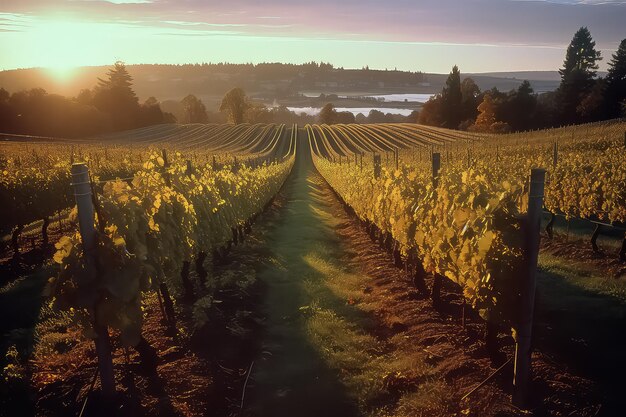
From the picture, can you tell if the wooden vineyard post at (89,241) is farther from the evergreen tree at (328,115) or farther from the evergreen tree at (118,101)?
the evergreen tree at (328,115)

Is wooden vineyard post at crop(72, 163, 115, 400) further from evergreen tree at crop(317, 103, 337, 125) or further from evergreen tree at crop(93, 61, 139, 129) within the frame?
evergreen tree at crop(317, 103, 337, 125)

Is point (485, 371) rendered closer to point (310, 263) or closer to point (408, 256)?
point (408, 256)

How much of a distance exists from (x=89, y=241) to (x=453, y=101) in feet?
248

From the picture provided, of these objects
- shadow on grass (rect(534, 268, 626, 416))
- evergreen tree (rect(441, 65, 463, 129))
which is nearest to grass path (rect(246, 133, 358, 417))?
shadow on grass (rect(534, 268, 626, 416))

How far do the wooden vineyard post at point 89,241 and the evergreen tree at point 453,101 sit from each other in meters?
74.0

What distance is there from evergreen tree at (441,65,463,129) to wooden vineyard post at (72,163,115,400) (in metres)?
74.0

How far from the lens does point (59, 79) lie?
165750 millimetres

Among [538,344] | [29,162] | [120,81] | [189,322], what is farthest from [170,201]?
[120,81]

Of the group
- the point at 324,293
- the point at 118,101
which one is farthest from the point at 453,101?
the point at 324,293

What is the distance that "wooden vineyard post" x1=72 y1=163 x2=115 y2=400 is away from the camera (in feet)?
13.7

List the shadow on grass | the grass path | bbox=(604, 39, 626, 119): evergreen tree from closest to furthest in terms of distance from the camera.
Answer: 1. the shadow on grass
2. the grass path
3. bbox=(604, 39, 626, 119): evergreen tree

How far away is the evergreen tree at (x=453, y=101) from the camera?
2795 inches

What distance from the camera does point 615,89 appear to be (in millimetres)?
47625

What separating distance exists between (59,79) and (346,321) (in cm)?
19316
